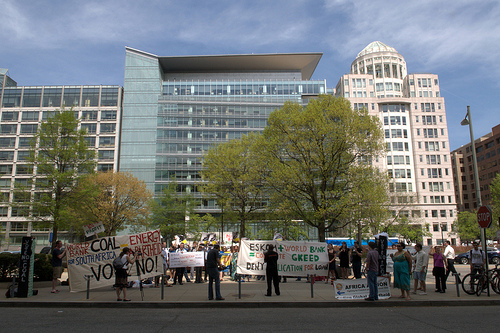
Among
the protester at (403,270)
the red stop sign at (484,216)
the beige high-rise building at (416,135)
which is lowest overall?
the protester at (403,270)

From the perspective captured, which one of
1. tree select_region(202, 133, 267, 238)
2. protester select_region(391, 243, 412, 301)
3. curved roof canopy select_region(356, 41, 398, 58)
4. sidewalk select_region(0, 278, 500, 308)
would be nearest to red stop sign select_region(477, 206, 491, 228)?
sidewalk select_region(0, 278, 500, 308)

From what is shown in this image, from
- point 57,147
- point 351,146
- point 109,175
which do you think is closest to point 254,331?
point 351,146

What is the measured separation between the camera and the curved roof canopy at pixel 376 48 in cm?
11012

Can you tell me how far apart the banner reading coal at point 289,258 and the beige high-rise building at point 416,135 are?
78.1 m

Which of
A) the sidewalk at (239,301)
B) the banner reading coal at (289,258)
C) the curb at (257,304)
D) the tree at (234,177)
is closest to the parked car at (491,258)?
the tree at (234,177)

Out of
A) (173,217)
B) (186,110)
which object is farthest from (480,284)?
(186,110)

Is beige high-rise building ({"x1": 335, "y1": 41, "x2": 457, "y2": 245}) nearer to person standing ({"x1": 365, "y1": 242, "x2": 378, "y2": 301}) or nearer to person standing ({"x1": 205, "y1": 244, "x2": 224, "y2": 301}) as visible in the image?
person standing ({"x1": 365, "y1": 242, "x2": 378, "y2": 301})

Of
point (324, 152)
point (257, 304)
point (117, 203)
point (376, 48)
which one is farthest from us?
point (376, 48)

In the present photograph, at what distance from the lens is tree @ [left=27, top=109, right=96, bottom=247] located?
25391mm

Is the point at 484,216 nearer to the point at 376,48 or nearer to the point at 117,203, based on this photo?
the point at 117,203

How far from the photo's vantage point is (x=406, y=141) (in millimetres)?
94500

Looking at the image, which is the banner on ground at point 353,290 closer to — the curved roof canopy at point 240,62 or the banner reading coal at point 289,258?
the banner reading coal at point 289,258

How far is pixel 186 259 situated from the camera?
723 inches

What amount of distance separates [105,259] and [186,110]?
6350 cm
